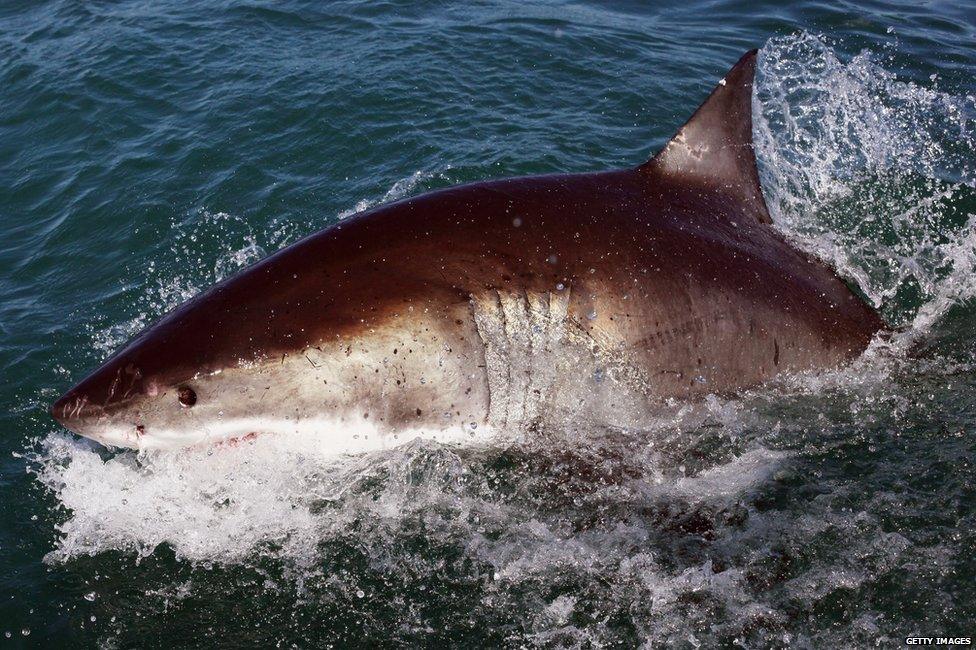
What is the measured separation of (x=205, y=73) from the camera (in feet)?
35.1

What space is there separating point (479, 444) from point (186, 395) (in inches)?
53.6

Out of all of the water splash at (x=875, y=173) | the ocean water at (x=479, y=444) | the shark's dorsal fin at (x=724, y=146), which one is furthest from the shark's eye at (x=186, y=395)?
the water splash at (x=875, y=173)

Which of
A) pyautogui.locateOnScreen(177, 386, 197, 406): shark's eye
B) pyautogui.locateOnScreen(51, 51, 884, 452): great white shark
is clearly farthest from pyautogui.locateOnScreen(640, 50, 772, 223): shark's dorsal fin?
pyautogui.locateOnScreen(177, 386, 197, 406): shark's eye

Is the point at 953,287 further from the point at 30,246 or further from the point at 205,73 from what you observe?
the point at 205,73

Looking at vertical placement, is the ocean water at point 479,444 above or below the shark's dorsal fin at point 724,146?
below

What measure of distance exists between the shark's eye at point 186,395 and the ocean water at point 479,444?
1.05 feet

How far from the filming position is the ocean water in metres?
4.20

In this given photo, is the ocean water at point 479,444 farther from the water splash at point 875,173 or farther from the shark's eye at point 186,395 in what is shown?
the shark's eye at point 186,395

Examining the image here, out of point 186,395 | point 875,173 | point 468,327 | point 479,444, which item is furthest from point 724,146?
point 875,173

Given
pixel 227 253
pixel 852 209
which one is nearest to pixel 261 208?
pixel 227 253

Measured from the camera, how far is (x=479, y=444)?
4.35 metres

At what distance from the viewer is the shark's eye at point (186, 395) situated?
3922 mm

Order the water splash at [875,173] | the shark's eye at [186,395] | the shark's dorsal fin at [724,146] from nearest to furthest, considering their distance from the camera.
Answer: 1. the shark's eye at [186,395]
2. the shark's dorsal fin at [724,146]
3. the water splash at [875,173]

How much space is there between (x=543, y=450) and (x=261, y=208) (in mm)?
4744
